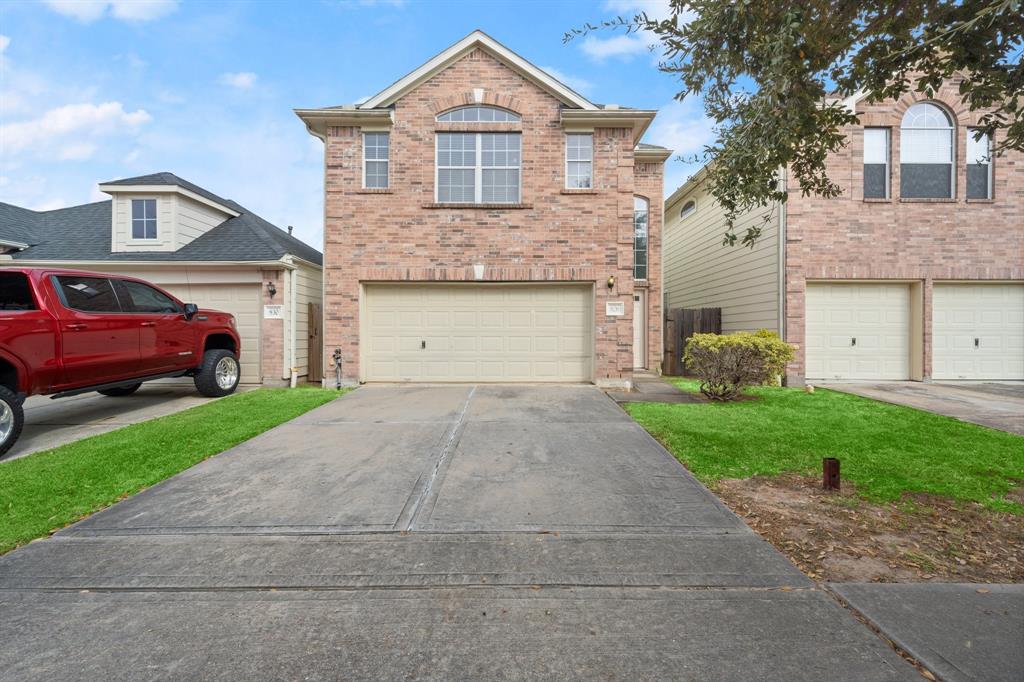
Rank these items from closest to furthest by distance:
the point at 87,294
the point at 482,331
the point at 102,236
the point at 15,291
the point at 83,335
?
the point at 15,291, the point at 83,335, the point at 87,294, the point at 482,331, the point at 102,236

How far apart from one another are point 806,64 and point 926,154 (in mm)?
8754

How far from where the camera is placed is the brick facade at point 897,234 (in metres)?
9.96

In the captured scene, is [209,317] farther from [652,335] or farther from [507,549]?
[652,335]

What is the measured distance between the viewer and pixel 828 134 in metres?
4.61

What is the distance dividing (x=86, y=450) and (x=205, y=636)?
451 centimetres

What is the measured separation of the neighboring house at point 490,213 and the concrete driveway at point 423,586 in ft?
18.8

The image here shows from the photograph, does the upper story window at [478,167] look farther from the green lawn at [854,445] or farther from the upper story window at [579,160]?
the green lawn at [854,445]

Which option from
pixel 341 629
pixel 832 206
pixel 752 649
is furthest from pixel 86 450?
pixel 832 206

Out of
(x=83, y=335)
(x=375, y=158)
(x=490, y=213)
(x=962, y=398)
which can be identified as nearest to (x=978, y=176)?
(x=962, y=398)

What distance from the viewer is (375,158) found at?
1014cm

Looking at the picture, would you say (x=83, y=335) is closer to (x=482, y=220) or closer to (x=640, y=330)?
(x=482, y=220)

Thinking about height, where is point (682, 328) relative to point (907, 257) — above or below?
below

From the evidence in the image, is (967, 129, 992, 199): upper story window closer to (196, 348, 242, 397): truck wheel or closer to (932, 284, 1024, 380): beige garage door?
(932, 284, 1024, 380): beige garage door

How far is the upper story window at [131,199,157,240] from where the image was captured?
35.5ft
